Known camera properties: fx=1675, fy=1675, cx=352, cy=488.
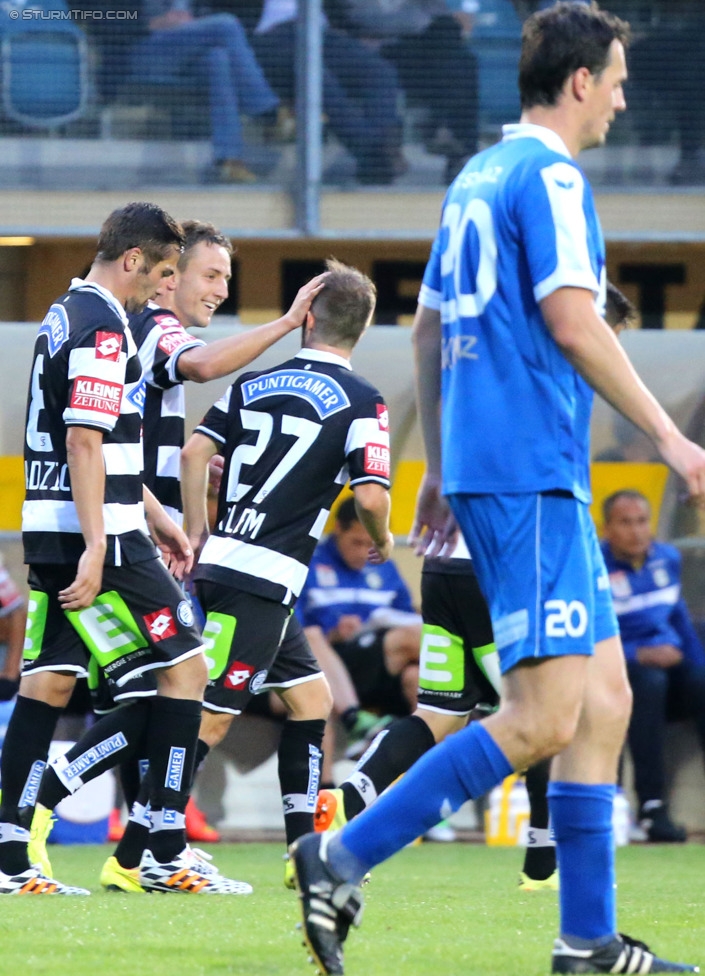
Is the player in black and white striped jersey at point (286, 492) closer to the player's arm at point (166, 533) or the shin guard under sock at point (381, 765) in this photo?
the player's arm at point (166, 533)

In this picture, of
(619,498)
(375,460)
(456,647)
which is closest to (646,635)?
(619,498)

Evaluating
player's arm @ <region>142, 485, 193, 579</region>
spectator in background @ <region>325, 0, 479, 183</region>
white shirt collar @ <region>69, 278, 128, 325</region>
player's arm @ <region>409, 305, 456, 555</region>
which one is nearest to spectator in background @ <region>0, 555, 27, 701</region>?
player's arm @ <region>142, 485, 193, 579</region>

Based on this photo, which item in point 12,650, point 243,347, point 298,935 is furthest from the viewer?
point 12,650

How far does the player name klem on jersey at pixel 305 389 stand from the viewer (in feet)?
18.1

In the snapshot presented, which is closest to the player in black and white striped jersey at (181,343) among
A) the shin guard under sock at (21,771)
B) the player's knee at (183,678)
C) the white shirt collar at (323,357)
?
the white shirt collar at (323,357)

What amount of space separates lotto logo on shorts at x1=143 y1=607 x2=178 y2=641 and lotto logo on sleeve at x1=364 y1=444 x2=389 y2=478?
2.82 feet

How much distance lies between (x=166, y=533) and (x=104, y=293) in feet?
2.83

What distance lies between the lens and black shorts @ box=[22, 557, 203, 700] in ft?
16.2

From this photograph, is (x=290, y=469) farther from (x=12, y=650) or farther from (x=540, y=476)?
(x=12, y=650)

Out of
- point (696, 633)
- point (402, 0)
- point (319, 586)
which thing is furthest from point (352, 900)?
point (402, 0)

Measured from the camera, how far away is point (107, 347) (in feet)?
15.8

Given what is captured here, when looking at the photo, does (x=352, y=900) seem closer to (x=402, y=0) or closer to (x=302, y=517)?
(x=302, y=517)

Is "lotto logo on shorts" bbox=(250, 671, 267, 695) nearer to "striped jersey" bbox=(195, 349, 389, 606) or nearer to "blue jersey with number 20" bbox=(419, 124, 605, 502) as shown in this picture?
"striped jersey" bbox=(195, 349, 389, 606)

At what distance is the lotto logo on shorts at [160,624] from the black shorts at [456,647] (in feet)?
3.36
